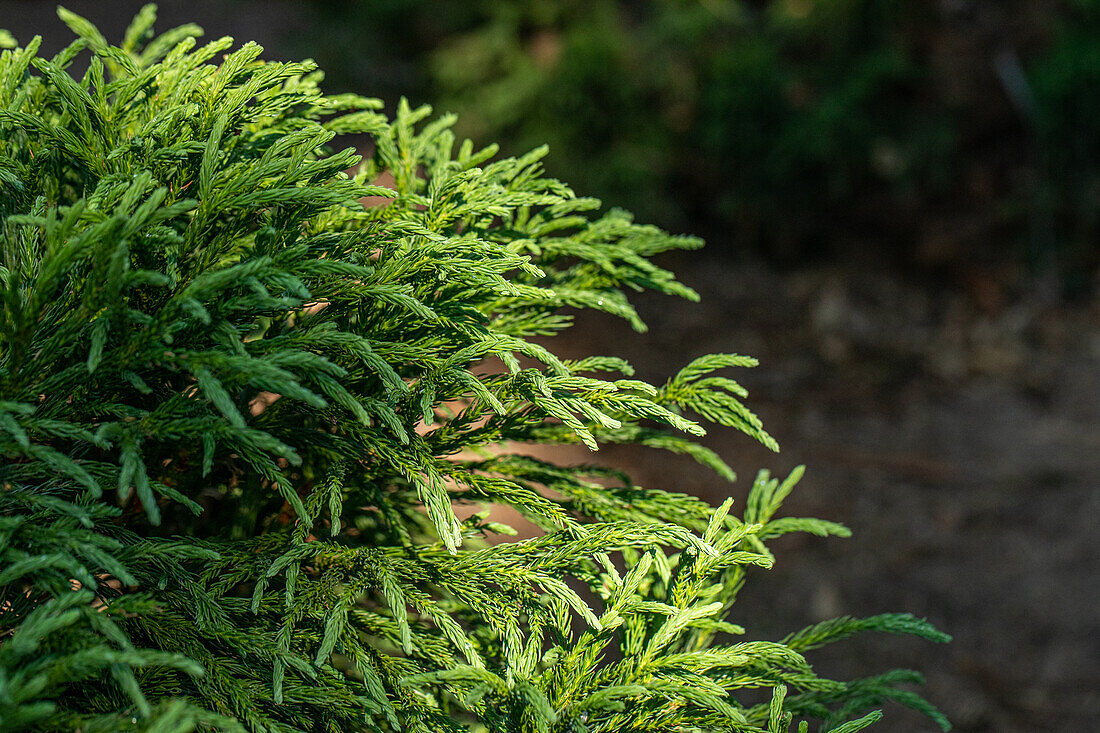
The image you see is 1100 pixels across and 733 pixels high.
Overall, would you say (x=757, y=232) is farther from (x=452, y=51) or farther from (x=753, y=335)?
(x=452, y=51)

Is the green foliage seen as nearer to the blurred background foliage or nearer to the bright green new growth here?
the blurred background foliage

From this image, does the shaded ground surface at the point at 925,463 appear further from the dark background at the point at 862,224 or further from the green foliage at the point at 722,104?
the green foliage at the point at 722,104

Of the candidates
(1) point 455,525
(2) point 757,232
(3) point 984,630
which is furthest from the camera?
(2) point 757,232

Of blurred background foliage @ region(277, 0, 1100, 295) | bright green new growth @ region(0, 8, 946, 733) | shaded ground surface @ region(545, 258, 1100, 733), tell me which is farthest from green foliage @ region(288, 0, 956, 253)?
bright green new growth @ region(0, 8, 946, 733)

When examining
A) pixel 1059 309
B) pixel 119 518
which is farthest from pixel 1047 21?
pixel 119 518

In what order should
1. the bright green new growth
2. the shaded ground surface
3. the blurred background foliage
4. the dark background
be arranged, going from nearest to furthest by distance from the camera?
1. the bright green new growth
2. the shaded ground surface
3. the dark background
4. the blurred background foliage

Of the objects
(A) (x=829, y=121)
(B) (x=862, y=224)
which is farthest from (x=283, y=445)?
(B) (x=862, y=224)

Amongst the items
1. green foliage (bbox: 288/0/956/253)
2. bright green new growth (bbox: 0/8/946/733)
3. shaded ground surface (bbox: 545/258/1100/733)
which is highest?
green foliage (bbox: 288/0/956/253)

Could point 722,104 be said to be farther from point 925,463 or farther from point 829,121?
point 925,463
